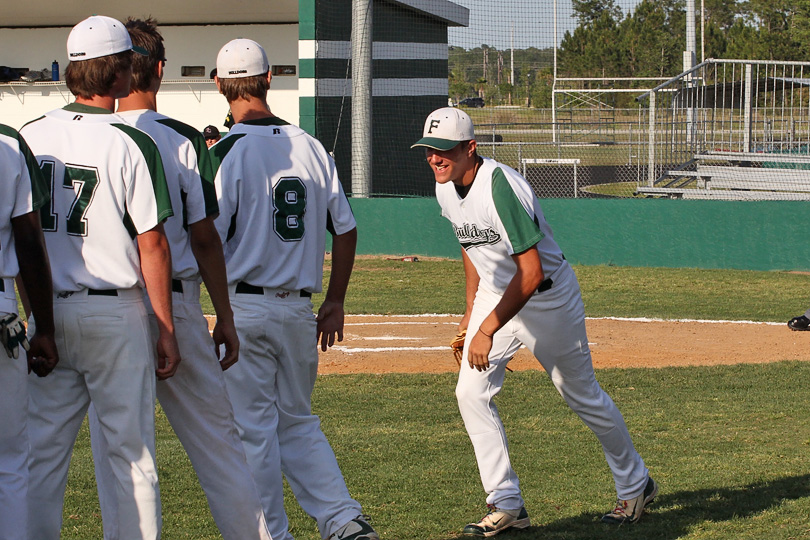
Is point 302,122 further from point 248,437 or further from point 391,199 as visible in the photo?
point 248,437

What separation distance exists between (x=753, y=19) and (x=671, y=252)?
21112 mm

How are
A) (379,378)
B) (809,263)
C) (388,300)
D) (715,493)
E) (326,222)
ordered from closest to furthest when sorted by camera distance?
(326,222) < (715,493) < (379,378) < (388,300) < (809,263)

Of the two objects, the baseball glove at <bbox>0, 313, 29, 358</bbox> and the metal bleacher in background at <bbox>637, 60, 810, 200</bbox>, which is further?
the metal bleacher in background at <bbox>637, 60, 810, 200</bbox>

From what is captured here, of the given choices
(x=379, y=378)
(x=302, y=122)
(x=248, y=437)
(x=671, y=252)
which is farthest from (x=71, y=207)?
(x=302, y=122)

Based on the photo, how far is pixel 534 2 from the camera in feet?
54.2

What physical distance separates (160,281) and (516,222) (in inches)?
63.7

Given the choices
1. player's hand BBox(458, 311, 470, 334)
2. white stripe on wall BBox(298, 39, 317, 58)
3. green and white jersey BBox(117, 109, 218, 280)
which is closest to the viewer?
green and white jersey BBox(117, 109, 218, 280)

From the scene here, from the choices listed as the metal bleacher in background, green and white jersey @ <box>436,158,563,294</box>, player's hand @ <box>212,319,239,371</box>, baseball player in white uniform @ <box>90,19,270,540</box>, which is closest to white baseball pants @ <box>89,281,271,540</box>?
baseball player in white uniform @ <box>90,19,270,540</box>

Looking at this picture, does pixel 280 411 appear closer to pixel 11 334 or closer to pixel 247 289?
pixel 247 289

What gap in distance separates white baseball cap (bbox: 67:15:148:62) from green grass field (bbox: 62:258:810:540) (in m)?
2.24

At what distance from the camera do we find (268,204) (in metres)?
3.94

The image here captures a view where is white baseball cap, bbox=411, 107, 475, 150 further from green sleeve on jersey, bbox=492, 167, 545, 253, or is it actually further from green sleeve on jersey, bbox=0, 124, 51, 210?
green sleeve on jersey, bbox=0, 124, 51, 210

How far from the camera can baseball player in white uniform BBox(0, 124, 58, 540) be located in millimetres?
2906

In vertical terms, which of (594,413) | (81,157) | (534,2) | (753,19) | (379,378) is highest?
(753,19)
